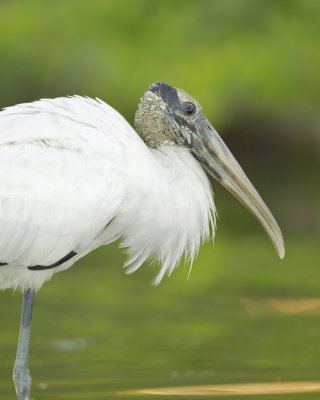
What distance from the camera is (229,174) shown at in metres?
7.62

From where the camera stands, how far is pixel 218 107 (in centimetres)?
2272

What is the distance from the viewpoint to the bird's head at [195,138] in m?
7.61

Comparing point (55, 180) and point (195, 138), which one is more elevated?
point (195, 138)

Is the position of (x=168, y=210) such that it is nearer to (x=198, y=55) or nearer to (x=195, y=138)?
(x=195, y=138)

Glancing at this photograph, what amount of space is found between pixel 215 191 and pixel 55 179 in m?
15.3

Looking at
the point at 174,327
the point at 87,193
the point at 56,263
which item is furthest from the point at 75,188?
the point at 174,327

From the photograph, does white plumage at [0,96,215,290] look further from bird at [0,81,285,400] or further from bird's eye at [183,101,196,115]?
bird's eye at [183,101,196,115]

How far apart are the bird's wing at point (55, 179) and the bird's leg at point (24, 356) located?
1.26 feet

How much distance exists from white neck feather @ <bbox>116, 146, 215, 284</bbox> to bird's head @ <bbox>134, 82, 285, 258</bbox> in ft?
0.23

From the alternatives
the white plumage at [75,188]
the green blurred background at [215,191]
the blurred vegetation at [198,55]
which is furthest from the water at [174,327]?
the blurred vegetation at [198,55]

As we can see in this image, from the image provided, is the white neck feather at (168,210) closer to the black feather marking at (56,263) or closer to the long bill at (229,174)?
the long bill at (229,174)

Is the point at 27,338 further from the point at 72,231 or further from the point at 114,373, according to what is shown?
the point at 114,373

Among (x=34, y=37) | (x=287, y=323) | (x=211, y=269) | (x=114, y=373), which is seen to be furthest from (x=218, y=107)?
(x=114, y=373)

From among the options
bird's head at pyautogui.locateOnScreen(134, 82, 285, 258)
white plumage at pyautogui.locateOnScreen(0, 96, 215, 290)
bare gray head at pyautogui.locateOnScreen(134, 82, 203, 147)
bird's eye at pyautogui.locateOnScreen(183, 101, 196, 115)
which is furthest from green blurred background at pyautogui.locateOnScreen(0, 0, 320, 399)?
bird's eye at pyautogui.locateOnScreen(183, 101, 196, 115)
